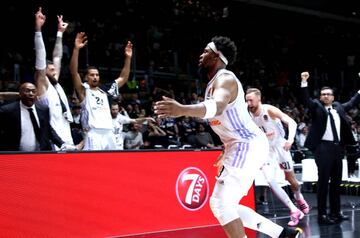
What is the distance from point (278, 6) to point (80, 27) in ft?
36.7

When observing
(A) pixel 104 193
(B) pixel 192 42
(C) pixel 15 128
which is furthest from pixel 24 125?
(B) pixel 192 42

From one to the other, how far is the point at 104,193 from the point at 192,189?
1271mm

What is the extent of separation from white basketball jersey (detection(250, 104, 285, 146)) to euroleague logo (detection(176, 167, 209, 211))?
1456 mm

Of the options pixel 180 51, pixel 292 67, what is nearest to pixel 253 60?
pixel 292 67

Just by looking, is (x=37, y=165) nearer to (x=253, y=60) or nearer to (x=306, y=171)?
(x=306, y=171)

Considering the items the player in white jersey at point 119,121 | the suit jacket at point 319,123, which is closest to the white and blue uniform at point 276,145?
the suit jacket at point 319,123

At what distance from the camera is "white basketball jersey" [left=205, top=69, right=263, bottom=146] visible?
13.8 feet

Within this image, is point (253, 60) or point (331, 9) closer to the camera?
point (253, 60)

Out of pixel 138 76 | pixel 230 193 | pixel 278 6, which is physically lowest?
pixel 230 193

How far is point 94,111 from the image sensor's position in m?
6.51

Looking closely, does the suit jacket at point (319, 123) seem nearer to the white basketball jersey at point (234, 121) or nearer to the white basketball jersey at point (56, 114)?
the white basketball jersey at point (56, 114)

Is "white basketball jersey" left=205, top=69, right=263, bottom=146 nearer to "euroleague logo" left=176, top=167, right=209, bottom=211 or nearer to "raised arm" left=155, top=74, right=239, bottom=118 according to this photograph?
"raised arm" left=155, top=74, right=239, bottom=118

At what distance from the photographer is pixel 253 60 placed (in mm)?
20734

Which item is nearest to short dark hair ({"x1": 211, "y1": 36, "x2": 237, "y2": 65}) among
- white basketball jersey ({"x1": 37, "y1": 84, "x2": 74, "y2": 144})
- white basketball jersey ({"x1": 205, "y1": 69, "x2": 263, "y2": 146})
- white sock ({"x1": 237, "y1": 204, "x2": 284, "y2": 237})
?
white basketball jersey ({"x1": 205, "y1": 69, "x2": 263, "y2": 146})
